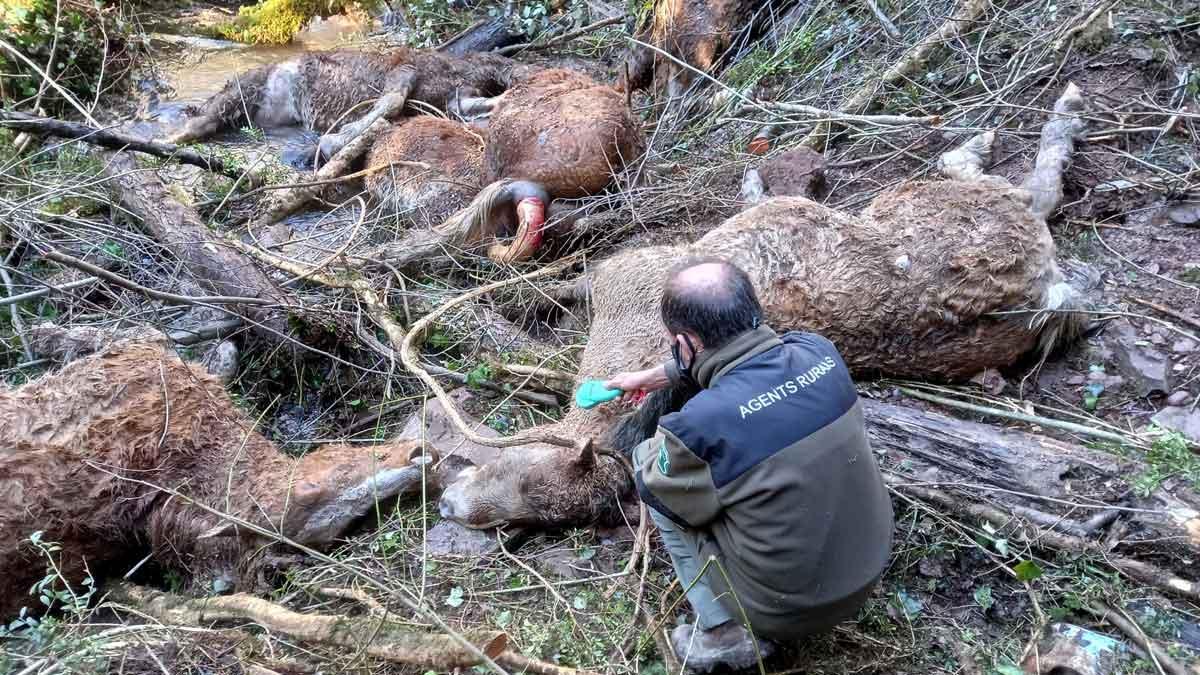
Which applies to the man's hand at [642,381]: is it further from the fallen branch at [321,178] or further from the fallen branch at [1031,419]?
the fallen branch at [321,178]

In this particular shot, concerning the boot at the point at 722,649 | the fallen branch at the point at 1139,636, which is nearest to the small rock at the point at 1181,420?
the fallen branch at the point at 1139,636

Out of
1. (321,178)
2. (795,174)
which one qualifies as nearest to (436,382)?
(795,174)

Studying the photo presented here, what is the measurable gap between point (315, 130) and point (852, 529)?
7.26m

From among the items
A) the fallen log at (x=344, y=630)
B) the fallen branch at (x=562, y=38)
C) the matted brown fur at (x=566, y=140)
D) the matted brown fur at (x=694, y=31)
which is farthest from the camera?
the fallen branch at (x=562, y=38)

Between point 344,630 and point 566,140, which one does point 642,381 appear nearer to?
point 344,630

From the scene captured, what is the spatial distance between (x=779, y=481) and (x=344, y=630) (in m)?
1.68

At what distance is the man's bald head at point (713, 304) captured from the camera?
280 cm

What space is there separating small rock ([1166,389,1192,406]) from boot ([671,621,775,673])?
221 centimetres

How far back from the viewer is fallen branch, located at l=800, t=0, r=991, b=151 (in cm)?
605

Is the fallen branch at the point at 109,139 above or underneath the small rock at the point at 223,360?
above

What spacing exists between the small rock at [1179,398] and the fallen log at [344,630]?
2.88 meters

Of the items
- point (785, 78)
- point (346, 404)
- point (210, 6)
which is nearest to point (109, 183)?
point (346, 404)

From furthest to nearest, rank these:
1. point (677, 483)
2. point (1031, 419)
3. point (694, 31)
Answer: point (694, 31) → point (1031, 419) → point (677, 483)

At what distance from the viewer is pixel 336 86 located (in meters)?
8.21
